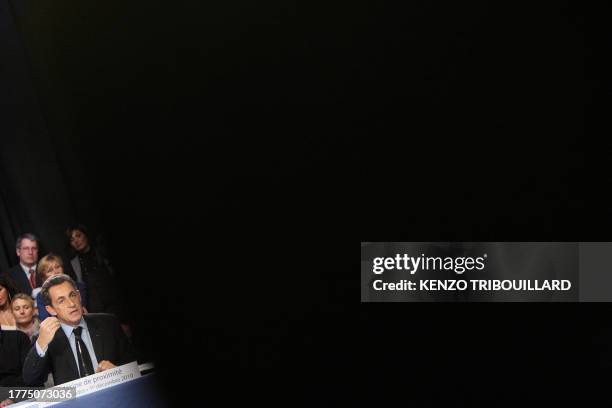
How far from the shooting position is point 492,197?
2.96 metres

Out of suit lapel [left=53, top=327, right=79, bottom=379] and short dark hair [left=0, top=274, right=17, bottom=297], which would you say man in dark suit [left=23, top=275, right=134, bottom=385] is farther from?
short dark hair [left=0, top=274, right=17, bottom=297]

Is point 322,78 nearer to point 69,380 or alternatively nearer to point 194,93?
point 194,93

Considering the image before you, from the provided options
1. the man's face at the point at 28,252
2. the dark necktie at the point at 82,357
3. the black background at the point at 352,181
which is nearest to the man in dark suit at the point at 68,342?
the dark necktie at the point at 82,357

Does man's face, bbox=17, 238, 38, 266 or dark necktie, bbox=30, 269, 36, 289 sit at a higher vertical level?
man's face, bbox=17, 238, 38, 266

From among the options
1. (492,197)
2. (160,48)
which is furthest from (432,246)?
(160,48)

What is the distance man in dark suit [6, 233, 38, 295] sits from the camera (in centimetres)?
271

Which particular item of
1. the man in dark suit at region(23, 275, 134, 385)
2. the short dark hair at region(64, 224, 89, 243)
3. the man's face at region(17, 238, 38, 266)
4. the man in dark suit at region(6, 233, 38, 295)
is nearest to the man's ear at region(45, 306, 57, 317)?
the man in dark suit at region(23, 275, 134, 385)

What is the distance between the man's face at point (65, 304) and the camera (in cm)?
275

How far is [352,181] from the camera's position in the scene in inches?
117

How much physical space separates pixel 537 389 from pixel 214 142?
201cm

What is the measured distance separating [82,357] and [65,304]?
26 cm

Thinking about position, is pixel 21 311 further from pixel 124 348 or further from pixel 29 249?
pixel 124 348

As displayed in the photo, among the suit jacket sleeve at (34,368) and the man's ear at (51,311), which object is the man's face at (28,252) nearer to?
the man's ear at (51,311)

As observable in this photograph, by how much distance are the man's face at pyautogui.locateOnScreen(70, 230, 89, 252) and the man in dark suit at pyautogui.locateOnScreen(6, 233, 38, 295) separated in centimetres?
16
